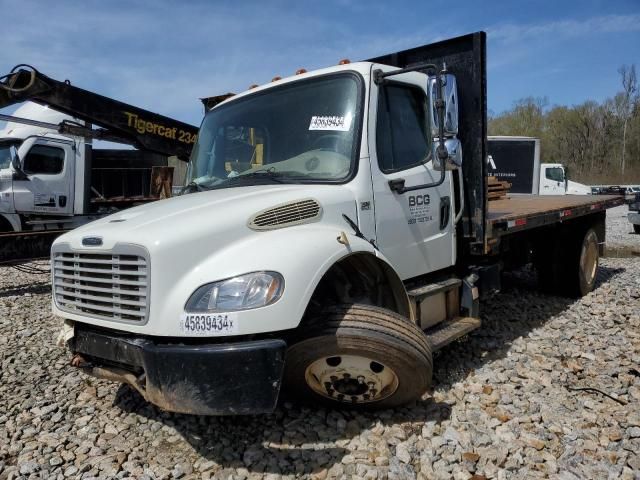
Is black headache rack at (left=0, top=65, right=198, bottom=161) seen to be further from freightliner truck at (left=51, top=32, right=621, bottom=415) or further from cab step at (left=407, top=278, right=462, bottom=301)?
cab step at (left=407, top=278, right=462, bottom=301)

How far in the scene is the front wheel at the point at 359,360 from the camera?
2.98m

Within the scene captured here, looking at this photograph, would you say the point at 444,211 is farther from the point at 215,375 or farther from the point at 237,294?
the point at 215,375

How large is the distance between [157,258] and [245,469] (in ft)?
4.23

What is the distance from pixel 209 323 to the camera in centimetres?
262

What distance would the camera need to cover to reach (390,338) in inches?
119

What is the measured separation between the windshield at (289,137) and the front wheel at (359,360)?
1.00 m

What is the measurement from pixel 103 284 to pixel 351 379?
1.59m

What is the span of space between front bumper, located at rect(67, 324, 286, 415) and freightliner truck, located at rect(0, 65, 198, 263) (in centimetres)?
576

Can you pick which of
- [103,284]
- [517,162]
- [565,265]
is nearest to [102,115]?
[103,284]

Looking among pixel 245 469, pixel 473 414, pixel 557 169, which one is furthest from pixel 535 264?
pixel 557 169

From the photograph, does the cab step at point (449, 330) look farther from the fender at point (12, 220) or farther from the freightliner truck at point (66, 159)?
the fender at point (12, 220)

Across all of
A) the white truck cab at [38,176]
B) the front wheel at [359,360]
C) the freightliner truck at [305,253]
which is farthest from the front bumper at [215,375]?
the white truck cab at [38,176]

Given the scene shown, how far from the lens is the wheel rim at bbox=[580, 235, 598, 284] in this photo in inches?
268

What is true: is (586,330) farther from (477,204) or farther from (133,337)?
(133,337)
